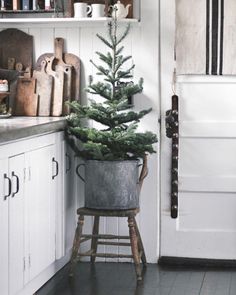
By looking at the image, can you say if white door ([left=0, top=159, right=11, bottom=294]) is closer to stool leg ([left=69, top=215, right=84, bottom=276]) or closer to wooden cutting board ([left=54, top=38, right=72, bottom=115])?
stool leg ([left=69, top=215, right=84, bottom=276])

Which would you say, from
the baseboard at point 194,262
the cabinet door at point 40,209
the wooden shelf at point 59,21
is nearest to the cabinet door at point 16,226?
the cabinet door at point 40,209

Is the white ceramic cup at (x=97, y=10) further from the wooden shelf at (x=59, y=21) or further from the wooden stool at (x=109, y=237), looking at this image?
the wooden stool at (x=109, y=237)

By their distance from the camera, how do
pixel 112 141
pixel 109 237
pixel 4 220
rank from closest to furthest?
pixel 4 220 → pixel 112 141 → pixel 109 237

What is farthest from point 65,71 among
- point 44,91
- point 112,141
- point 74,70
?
point 112,141

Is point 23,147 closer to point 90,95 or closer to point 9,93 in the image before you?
point 9,93

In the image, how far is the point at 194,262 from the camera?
4926 millimetres

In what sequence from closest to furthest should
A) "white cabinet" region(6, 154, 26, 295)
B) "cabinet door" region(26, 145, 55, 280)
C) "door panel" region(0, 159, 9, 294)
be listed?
"door panel" region(0, 159, 9, 294), "white cabinet" region(6, 154, 26, 295), "cabinet door" region(26, 145, 55, 280)

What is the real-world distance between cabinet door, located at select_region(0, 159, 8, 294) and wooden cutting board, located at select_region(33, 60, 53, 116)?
1.35 meters

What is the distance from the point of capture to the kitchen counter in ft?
11.7

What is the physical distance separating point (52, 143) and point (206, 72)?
1132mm

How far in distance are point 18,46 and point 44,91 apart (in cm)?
36

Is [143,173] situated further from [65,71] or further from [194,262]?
[65,71]

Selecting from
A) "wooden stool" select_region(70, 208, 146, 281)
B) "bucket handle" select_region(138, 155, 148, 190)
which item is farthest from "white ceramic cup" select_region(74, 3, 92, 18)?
"wooden stool" select_region(70, 208, 146, 281)

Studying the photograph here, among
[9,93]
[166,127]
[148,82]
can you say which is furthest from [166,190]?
[9,93]
